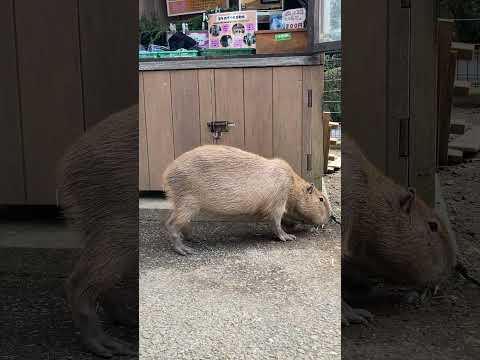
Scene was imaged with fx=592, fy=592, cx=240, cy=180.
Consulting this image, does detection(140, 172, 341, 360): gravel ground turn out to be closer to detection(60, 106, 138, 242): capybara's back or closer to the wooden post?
detection(60, 106, 138, 242): capybara's back

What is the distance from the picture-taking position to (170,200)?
1.51 meters

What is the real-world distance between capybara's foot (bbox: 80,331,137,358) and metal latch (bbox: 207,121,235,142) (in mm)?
691

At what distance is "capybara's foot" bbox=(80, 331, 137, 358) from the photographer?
1.72 m

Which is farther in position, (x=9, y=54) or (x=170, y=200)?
(x=9, y=54)

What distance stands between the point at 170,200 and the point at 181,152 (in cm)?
13

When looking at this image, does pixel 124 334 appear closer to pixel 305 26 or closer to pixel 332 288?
pixel 332 288

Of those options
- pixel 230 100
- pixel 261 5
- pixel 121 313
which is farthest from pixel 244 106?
pixel 121 313

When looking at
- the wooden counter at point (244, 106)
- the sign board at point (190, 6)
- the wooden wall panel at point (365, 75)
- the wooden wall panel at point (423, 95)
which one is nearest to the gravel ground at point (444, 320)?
the wooden wall panel at point (423, 95)

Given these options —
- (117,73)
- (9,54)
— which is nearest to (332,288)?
(117,73)

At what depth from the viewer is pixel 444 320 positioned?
1717 millimetres

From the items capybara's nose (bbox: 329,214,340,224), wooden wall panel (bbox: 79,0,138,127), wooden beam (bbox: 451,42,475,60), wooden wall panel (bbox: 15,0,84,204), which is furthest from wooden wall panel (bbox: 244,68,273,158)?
wooden beam (bbox: 451,42,475,60)

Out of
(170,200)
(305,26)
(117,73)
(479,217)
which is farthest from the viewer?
(479,217)

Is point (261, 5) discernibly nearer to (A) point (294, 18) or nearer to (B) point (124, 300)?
(A) point (294, 18)

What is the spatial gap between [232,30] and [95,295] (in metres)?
0.85
